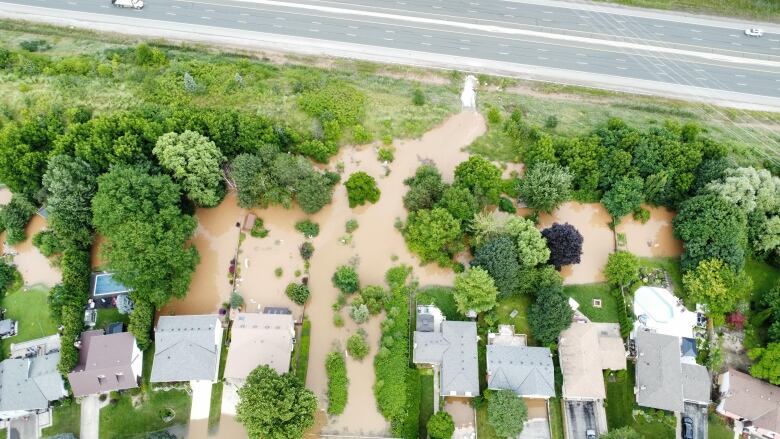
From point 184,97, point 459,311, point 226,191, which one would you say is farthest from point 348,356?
point 184,97

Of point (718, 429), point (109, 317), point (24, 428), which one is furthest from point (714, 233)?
point (24, 428)

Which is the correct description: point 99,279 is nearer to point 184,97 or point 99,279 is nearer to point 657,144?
point 184,97

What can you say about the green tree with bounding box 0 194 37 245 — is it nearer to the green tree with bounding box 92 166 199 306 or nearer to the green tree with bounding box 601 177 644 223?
the green tree with bounding box 92 166 199 306

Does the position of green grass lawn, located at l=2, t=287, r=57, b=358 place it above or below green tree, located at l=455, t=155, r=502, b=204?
below

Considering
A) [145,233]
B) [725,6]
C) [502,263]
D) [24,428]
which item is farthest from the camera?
[725,6]

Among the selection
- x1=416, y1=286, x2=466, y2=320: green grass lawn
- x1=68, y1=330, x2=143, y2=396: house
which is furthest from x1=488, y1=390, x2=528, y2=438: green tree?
x1=68, y1=330, x2=143, y2=396: house

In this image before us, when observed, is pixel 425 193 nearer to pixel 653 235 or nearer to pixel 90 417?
pixel 653 235

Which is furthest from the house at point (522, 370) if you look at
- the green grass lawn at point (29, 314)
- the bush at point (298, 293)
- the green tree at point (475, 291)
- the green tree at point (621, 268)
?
the green grass lawn at point (29, 314)
